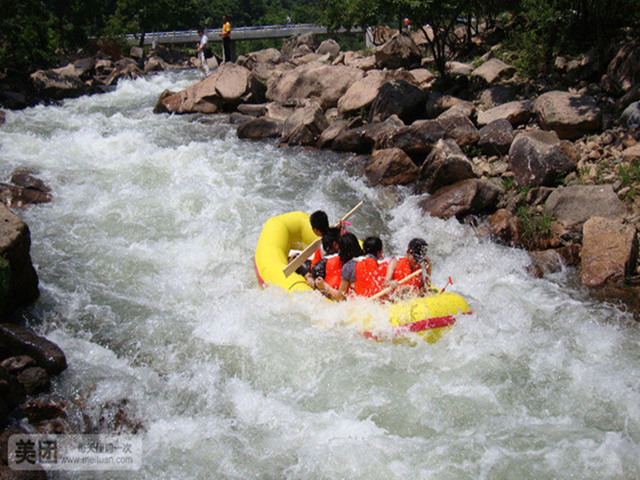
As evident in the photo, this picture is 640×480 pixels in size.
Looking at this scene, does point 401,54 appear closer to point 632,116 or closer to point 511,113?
point 511,113

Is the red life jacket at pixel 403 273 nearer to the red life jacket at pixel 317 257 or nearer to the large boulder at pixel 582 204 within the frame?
the red life jacket at pixel 317 257

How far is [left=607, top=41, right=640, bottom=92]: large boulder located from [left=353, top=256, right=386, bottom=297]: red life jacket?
5.87m

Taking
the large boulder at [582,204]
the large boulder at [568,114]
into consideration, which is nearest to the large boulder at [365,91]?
the large boulder at [568,114]

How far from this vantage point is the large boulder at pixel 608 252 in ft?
18.2

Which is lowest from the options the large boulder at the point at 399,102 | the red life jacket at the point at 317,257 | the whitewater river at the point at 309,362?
the whitewater river at the point at 309,362

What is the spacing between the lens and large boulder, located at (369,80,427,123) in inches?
382

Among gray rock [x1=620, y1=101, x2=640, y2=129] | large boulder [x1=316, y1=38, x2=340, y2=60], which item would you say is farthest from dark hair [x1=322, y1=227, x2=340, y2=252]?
large boulder [x1=316, y1=38, x2=340, y2=60]

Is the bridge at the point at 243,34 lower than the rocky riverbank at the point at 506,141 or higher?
higher

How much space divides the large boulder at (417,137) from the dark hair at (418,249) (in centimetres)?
408

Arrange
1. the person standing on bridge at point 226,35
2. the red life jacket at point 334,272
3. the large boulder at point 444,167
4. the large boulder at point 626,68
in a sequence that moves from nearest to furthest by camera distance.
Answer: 1. the red life jacket at point 334,272
2. the large boulder at point 444,167
3. the large boulder at point 626,68
4. the person standing on bridge at point 226,35

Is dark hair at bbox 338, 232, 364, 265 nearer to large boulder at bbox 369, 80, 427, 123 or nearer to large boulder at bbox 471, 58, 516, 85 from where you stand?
large boulder at bbox 369, 80, 427, 123

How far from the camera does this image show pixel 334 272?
4961 mm

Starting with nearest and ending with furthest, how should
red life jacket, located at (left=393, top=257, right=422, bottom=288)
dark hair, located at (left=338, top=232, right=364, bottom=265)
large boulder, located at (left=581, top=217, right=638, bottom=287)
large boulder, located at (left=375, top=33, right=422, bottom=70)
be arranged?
1. red life jacket, located at (left=393, top=257, right=422, bottom=288)
2. dark hair, located at (left=338, top=232, right=364, bottom=265)
3. large boulder, located at (left=581, top=217, right=638, bottom=287)
4. large boulder, located at (left=375, top=33, right=422, bottom=70)

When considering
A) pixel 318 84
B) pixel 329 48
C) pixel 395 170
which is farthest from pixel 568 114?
pixel 329 48
